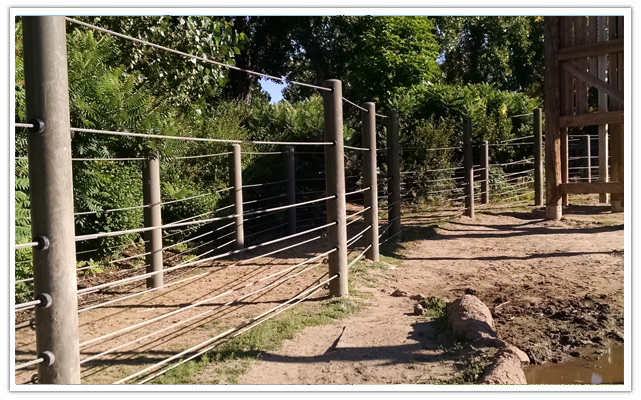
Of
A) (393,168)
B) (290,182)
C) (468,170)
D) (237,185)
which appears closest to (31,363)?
(237,185)

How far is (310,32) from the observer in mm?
21172

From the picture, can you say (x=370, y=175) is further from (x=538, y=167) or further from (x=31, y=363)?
(x=538, y=167)

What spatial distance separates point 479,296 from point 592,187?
4.82 metres

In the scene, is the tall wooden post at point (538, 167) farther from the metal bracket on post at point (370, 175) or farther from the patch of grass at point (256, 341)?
the patch of grass at point (256, 341)

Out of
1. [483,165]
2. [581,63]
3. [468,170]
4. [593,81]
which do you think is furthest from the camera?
[483,165]

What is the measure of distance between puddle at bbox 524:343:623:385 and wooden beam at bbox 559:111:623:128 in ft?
19.6

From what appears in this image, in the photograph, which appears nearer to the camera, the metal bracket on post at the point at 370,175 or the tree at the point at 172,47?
the metal bracket on post at the point at 370,175

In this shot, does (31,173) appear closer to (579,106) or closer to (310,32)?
(579,106)

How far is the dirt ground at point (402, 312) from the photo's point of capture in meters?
3.91

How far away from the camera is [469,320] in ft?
14.8

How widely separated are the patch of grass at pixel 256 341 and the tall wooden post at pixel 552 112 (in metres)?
6.02

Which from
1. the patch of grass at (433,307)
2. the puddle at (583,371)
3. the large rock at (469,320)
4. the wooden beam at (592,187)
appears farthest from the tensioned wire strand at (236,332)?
the wooden beam at (592,187)
